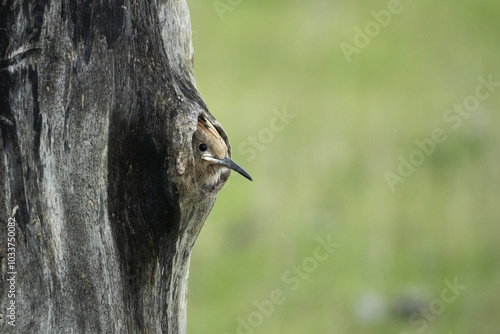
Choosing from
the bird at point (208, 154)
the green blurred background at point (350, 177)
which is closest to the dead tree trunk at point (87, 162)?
the bird at point (208, 154)

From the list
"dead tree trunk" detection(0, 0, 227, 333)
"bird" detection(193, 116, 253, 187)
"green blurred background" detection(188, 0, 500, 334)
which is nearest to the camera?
"dead tree trunk" detection(0, 0, 227, 333)

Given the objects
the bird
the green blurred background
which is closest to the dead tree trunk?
the bird

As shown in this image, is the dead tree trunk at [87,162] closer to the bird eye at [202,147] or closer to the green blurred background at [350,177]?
the bird eye at [202,147]

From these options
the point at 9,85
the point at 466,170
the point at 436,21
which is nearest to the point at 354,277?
the point at 466,170

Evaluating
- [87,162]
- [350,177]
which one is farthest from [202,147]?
[350,177]

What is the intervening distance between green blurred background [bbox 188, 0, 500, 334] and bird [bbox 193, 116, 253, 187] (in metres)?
4.27

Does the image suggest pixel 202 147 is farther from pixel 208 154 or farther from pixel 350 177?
pixel 350 177

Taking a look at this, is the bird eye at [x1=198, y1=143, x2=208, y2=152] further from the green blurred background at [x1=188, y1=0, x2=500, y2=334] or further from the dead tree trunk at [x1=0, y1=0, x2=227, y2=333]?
the green blurred background at [x1=188, y1=0, x2=500, y2=334]

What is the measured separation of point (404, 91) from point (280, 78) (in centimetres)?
152

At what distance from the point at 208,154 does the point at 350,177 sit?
596 centimetres

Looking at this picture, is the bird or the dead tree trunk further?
the bird

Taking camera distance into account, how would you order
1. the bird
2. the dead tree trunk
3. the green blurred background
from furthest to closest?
the green blurred background < the bird < the dead tree trunk

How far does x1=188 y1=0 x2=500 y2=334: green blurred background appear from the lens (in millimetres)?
7707

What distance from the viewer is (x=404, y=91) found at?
10312 millimetres
